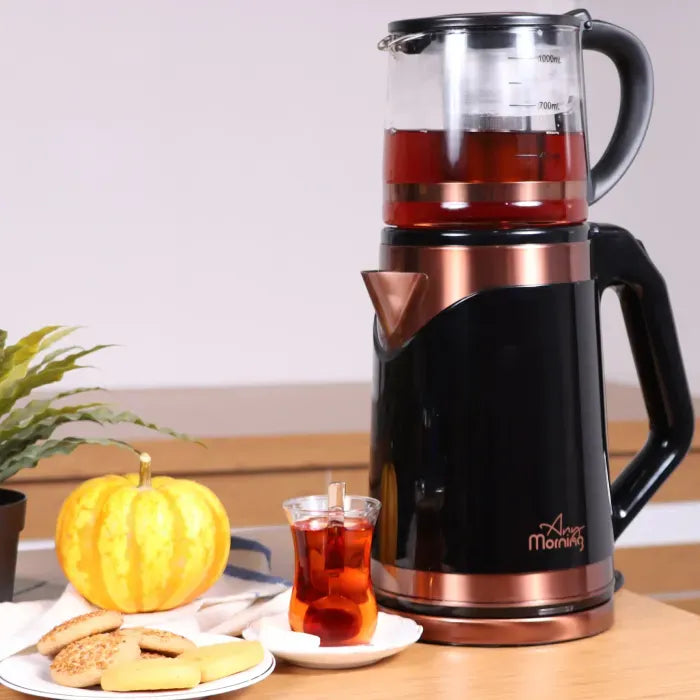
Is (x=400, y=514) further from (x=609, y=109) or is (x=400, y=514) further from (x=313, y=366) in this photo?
(x=609, y=109)

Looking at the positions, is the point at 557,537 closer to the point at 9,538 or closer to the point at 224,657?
the point at 224,657

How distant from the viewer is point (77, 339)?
2.76 m

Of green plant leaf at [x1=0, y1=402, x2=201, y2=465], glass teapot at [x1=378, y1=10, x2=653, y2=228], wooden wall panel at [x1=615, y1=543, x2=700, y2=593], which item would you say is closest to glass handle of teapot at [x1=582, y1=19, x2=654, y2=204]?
glass teapot at [x1=378, y1=10, x2=653, y2=228]

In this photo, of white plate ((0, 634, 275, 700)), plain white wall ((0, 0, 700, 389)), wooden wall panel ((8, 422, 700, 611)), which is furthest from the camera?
plain white wall ((0, 0, 700, 389))

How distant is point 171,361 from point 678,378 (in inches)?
76.1

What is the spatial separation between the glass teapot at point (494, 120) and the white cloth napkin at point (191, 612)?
326 mm

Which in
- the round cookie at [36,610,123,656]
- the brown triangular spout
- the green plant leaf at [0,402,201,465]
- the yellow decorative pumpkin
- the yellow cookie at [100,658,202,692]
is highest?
the brown triangular spout

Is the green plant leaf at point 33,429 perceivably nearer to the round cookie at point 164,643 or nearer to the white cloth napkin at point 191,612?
the white cloth napkin at point 191,612

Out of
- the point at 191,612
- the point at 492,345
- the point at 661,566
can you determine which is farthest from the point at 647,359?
the point at 661,566

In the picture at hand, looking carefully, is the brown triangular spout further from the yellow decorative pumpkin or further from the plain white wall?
the plain white wall

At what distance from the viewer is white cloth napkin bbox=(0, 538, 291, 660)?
3.05 ft

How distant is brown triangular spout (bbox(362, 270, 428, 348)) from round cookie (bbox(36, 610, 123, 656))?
0.97ft

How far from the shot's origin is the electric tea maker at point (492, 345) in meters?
0.92

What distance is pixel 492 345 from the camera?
92 cm
